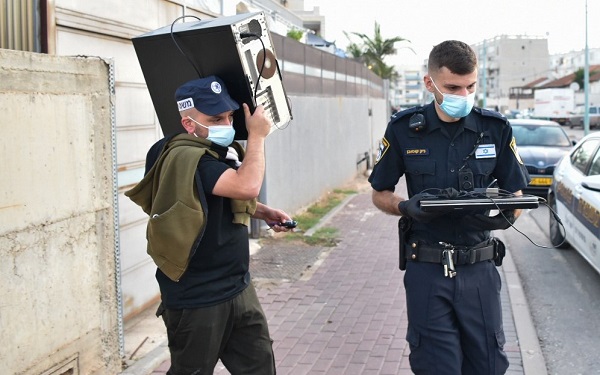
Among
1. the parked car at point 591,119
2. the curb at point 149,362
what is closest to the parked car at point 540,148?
the curb at point 149,362

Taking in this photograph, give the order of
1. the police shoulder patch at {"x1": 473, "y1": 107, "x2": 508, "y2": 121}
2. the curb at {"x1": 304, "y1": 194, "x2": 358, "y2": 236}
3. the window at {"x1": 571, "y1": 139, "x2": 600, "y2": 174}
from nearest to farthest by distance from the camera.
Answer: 1. the police shoulder patch at {"x1": 473, "y1": 107, "x2": 508, "y2": 121}
2. the window at {"x1": 571, "y1": 139, "x2": 600, "y2": 174}
3. the curb at {"x1": 304, "y1": 194, "x2": 358, "y2": 236}

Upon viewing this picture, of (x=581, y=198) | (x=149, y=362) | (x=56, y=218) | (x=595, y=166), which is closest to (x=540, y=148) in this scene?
(x=595, y=166)

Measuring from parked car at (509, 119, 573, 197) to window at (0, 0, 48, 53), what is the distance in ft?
30.8

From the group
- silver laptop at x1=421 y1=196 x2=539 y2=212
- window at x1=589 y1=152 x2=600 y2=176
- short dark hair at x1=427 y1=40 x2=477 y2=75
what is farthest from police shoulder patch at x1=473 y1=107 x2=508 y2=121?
window at x1=589 y1=152 x2=600 y2=176

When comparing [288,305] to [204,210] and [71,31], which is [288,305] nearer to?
[71,31]

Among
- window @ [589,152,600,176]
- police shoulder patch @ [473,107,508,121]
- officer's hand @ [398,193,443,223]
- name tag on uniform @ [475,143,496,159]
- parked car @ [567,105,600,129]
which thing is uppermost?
parked car @ [567,105,600,129]

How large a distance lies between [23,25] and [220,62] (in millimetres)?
2089

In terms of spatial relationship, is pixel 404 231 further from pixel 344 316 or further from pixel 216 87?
pixel 344 316

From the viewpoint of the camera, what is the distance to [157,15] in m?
6.39

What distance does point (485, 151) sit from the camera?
3410 millimetres

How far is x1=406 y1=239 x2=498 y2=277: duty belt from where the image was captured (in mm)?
3328

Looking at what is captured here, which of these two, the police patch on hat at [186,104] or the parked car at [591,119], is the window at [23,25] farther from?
the parked car at [591,119]

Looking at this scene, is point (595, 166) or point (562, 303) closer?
point (562, 303)

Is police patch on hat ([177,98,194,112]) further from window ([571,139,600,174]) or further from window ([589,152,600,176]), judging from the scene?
window ([571,139,600,174])
